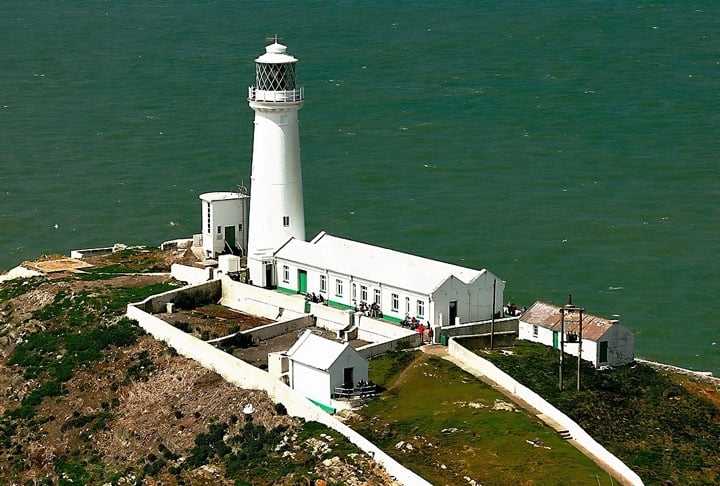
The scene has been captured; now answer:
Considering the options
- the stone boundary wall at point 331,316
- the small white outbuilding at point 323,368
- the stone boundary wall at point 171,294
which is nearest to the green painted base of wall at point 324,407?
the small white outbuilding at point 323,368

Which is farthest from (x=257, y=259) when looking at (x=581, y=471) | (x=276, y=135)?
(x=581, y=471)

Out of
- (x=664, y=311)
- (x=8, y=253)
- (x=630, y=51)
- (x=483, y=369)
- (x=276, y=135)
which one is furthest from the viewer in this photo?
(x=630, y=51)

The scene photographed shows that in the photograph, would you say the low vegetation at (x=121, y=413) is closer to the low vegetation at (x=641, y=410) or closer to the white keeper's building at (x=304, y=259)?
the white keeper's building at (x=304, y=259)

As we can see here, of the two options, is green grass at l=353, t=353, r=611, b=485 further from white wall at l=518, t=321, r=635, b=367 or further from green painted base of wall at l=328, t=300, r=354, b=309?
green painted base of wall at l=328, t=300, r=354, b=309

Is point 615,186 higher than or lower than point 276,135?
lower

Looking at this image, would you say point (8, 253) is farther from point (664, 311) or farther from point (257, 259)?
point (664, 311)

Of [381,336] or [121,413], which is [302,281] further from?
[121,413]

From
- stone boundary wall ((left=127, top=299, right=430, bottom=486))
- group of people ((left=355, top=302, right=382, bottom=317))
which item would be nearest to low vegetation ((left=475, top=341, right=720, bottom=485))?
group of people ((left=355, top=302, right=382, bottom=317))

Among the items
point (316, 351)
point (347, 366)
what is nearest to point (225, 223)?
point (316, 351)
